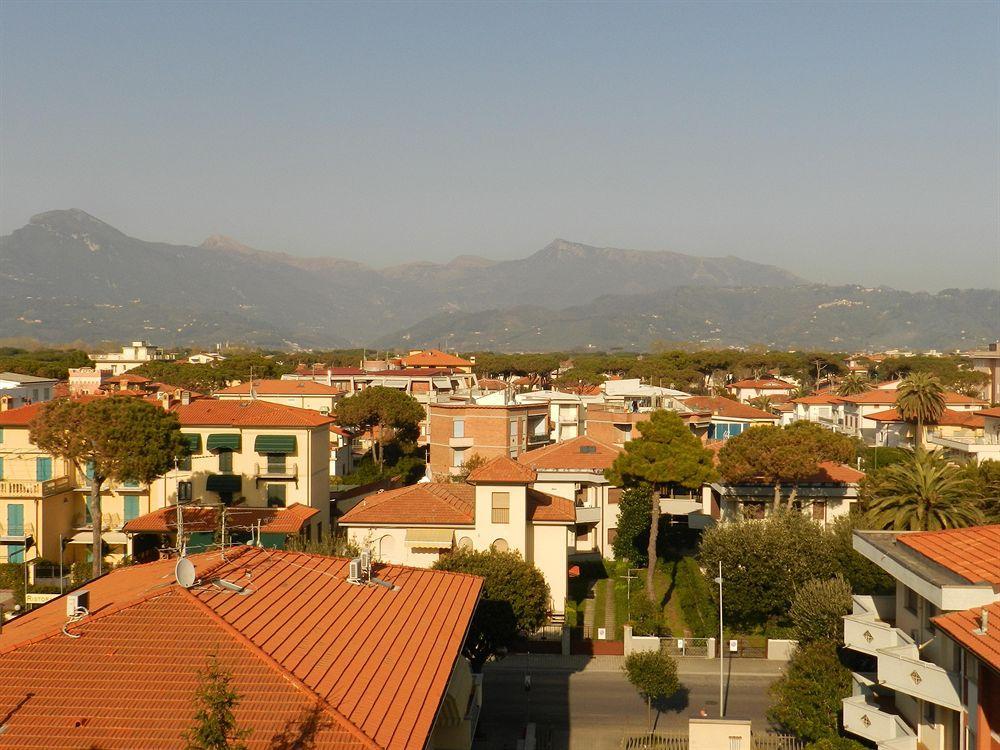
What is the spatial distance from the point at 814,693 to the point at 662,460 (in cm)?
1507

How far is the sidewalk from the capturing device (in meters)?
29.3

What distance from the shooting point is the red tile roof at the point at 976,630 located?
13.0m

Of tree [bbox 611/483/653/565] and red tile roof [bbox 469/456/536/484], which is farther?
tree [bbox 611/483/653/565]

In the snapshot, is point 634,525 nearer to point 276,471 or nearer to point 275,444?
point 276,471

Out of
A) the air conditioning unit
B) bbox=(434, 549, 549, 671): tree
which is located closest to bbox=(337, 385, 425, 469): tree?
bbox=(434, 549, 549, 671): tree

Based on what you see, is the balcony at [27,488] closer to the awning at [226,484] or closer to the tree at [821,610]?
the awning at [226,484]

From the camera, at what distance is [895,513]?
26.4 m

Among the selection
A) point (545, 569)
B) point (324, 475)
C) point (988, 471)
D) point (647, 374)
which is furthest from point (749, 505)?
point (647, 374)

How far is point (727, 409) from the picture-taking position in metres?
72.6

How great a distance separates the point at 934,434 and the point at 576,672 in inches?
1689

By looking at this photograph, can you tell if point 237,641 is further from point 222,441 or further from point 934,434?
point 934,434

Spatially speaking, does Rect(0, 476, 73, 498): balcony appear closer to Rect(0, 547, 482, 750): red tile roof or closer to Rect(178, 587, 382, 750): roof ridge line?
Rect(0, 547, 482, 750): red tile roof

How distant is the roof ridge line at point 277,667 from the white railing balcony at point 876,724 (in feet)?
37.7

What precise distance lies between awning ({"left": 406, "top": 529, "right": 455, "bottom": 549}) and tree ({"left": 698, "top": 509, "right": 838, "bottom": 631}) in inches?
348
